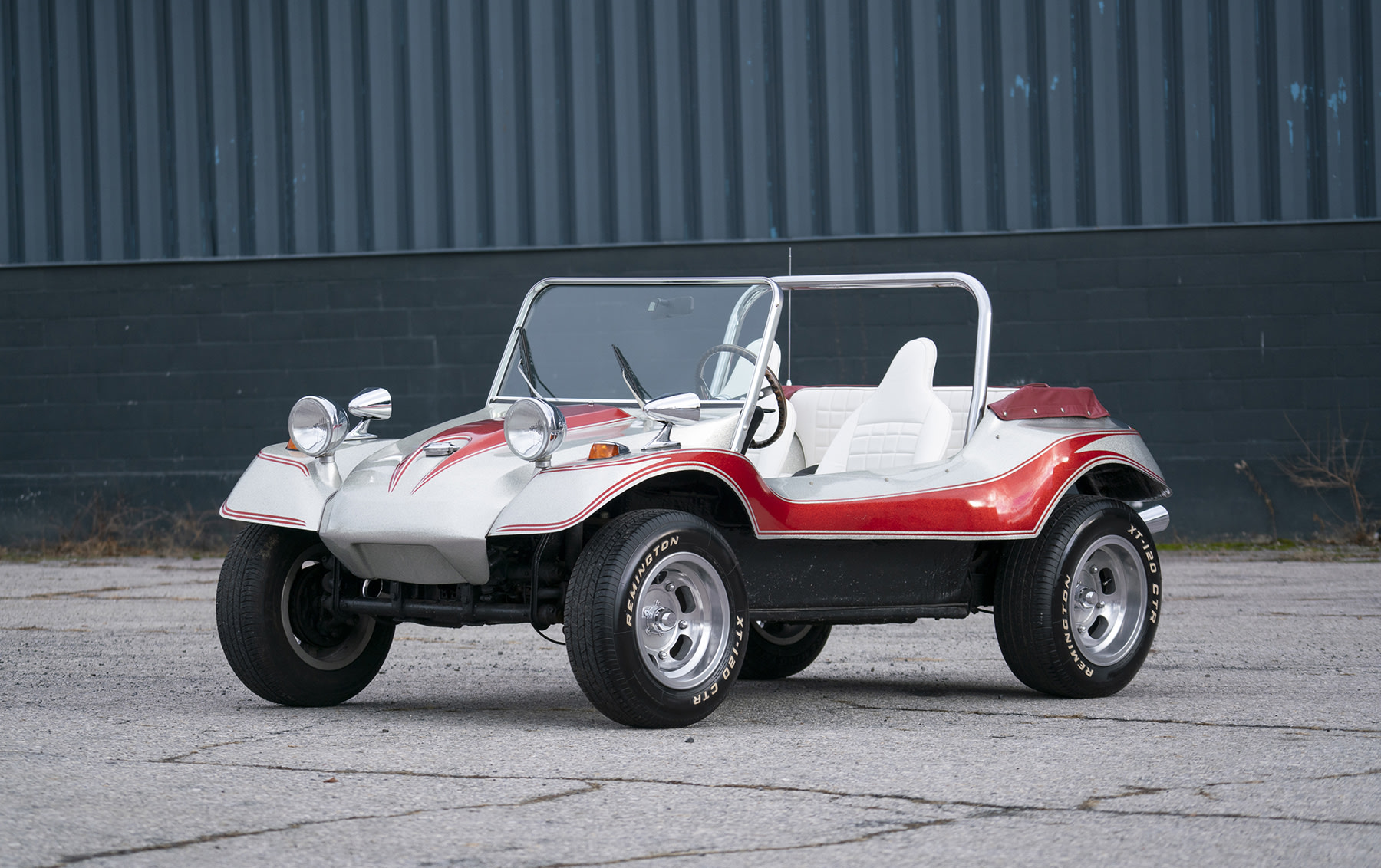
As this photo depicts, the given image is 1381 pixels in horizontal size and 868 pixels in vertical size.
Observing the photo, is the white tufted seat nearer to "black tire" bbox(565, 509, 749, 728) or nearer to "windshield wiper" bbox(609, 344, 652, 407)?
"windshield wiper" bbox(609, 344, 652, 407)

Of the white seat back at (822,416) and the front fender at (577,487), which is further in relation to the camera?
the white seat back at (822,416)

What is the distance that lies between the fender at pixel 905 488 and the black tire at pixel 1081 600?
14 cm

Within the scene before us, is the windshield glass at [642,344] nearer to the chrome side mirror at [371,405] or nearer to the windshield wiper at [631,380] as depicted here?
the windshield wiper at [631,380]

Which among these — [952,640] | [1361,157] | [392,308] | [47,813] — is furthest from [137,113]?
[47,813]

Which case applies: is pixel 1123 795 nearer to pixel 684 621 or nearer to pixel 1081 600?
pixel 684 621

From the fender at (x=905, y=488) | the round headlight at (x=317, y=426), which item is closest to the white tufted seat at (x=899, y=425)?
the fender at (x=905, y=488)

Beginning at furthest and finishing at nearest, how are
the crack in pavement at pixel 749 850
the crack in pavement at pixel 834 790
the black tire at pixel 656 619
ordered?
1. the black tire at pixel 656 619
2. the crack in pavement at pixel 834 790
3. the crack in pavement at pixel 749 850

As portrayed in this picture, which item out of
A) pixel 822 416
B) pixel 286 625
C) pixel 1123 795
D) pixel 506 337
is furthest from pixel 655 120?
pixel 1123 795

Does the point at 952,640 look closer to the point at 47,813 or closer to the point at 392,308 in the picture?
the point at 47,813

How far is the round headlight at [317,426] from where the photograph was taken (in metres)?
5.89

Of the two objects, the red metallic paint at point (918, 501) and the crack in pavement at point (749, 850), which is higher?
the red metallic paint at point (918, 501)

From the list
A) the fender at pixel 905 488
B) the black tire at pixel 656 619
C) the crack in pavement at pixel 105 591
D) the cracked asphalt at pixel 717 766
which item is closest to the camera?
the cracked asphalt at pixel 717 766

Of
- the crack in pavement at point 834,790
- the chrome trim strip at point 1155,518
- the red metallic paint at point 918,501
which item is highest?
the red metallic paint at point 918,501

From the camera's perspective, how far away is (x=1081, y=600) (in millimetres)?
6348
